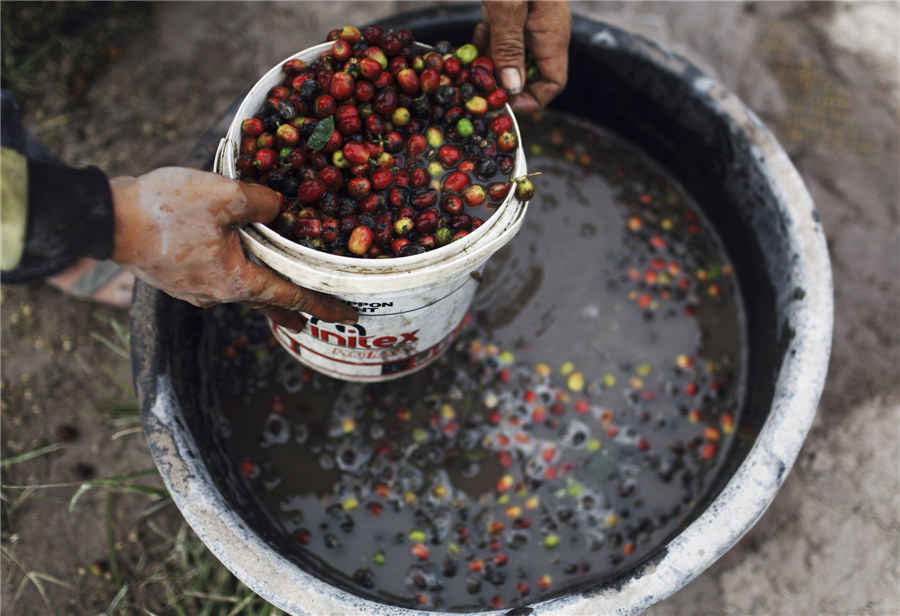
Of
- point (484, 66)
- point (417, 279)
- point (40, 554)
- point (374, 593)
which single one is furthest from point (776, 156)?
point (40, 554)

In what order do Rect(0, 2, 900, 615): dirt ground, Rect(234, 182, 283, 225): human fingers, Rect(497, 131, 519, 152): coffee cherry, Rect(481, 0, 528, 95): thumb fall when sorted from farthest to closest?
1. Rect(0, 2, 900, 615): dirt ground
2. Rect(481, 0, 528, 95): thumb
3. Rect(497, 131, 519, 152): coffee cherry
4. Rect(234, 182, 283, 225): human fingers

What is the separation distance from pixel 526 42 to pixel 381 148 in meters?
1.01

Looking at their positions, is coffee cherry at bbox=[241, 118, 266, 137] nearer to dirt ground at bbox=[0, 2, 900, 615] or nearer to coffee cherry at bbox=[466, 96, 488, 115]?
coffee cherry at bbox=[466, 96, 488, 115]

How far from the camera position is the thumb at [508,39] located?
8.95 ft

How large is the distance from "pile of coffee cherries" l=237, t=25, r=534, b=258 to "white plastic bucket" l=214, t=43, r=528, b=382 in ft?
0.21

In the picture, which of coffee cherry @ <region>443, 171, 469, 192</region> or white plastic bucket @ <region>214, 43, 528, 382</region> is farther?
coffee cherry @ <region>443, 171, 469, 192</region>

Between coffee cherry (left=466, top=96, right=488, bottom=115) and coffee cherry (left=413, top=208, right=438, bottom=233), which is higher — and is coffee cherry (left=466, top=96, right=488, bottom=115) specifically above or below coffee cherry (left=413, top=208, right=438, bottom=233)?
above

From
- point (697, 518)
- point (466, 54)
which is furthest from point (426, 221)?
point (697, 518)

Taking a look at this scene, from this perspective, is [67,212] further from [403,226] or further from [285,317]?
[403,226]

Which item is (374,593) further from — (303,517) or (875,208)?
(875,208)

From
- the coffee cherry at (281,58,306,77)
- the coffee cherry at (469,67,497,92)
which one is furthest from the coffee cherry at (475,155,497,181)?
the coffee cherry at (281,58,306,77)

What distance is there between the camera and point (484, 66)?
8.67 feet

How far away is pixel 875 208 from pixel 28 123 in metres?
5.73

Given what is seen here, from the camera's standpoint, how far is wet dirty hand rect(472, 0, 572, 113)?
2754mm
